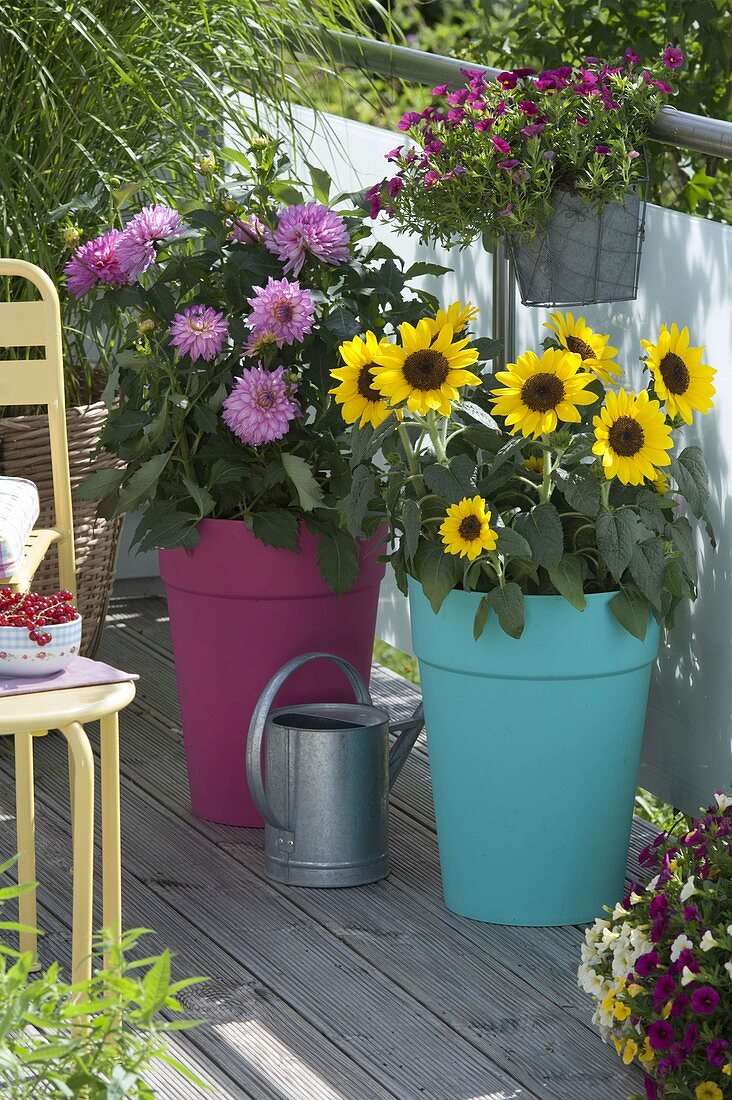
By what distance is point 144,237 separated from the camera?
2104 mm

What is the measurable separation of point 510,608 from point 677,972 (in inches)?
17.6

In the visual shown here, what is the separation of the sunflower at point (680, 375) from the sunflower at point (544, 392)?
0.10m

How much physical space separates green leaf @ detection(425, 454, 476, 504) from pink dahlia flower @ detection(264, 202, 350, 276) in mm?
408

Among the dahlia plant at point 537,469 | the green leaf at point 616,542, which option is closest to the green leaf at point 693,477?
the dahlia plant at point 537,469

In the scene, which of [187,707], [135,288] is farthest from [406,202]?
[187,707]

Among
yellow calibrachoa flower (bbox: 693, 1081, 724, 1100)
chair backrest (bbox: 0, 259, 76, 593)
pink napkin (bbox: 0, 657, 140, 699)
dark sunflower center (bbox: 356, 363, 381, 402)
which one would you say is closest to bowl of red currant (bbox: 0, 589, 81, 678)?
pink napkin (bbox: 0, 657, 140, 699)

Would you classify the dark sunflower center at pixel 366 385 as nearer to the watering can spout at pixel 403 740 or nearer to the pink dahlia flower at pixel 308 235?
the pink dahlia flower at pixel 308 235

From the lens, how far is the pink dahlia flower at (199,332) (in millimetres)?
2055

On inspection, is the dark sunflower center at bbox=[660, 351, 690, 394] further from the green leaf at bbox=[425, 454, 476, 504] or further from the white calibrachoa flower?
the white calibrachoa flower

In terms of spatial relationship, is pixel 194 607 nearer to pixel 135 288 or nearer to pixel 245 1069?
pixel 135 288

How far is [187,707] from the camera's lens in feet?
7.50

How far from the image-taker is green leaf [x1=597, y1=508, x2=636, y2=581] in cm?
176

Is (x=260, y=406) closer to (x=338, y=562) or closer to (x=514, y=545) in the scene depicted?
(x=338, y=562)

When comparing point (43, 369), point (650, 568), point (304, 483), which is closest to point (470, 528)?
point (650, 568)
